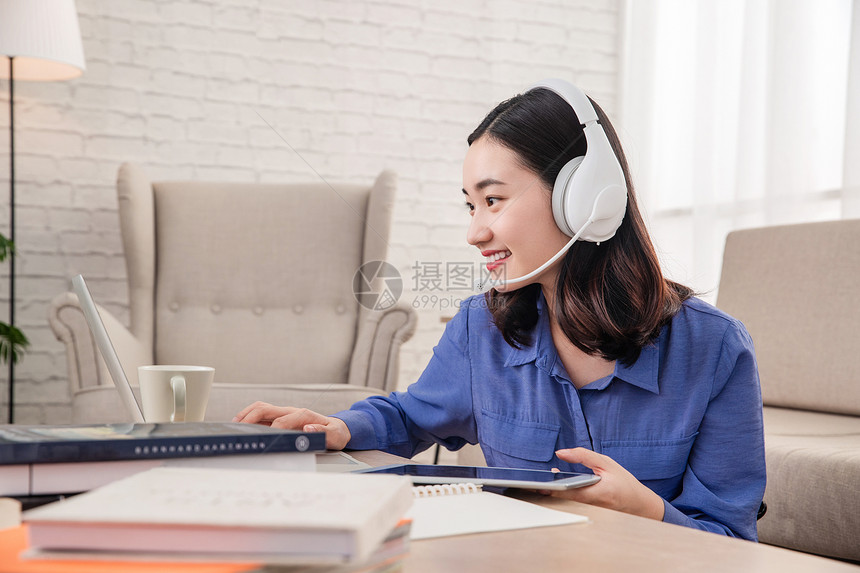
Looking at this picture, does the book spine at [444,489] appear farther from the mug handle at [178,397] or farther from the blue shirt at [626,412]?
the mug handle at [178,397]

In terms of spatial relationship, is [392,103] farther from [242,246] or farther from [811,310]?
[811,310]

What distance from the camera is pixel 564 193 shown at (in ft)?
3.03

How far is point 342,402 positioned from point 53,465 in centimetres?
126

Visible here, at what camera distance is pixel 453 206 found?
3.19 metres

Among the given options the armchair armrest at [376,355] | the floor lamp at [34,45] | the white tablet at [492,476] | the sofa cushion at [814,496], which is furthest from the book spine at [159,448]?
the floor lamp at [34,45]

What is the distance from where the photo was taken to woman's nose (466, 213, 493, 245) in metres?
0.97

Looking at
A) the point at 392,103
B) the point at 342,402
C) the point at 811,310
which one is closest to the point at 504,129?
the point at 342,402

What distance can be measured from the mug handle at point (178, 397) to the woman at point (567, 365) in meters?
0.06

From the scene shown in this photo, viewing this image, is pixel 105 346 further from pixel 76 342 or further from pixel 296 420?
pixel 76 342

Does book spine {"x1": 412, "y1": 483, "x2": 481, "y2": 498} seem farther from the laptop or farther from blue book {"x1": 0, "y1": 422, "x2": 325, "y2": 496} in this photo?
the laptop

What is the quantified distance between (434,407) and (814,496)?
2.20 feet

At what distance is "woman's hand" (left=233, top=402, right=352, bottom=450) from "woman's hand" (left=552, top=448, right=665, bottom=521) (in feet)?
0.93

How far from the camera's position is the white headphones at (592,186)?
0.89m

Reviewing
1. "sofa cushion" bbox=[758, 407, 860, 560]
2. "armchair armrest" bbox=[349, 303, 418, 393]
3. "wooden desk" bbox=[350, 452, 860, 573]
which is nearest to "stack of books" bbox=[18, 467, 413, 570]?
"wooden desk" bbox=[350, 452, 860, 573]
